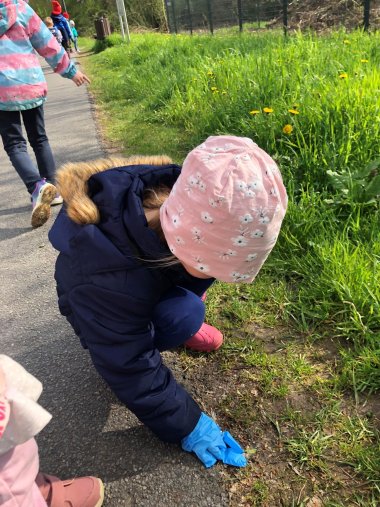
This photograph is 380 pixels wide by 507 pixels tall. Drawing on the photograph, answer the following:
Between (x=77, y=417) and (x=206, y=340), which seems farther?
(x=206, y=340)

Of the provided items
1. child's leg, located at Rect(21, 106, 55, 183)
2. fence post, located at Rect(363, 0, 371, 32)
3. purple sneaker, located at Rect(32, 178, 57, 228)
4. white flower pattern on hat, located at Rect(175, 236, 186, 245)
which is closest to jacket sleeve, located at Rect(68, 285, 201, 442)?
white flower pattern on hat, located at Rect(175, 236, 186, 245)

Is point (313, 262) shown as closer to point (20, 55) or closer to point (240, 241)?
point (240, 241)

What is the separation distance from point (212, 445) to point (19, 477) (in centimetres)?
57

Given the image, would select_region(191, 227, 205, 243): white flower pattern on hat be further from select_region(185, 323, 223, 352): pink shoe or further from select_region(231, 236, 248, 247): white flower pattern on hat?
select_region(185, 323, 223, 352): pink shoe

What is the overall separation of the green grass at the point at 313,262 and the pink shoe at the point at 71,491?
0.44 meters

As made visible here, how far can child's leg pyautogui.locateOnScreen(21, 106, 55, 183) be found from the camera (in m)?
3.11

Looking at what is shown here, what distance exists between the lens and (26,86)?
2.93 m

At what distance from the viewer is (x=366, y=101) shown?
2.57m

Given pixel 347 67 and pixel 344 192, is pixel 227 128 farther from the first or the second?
pixel 344 192

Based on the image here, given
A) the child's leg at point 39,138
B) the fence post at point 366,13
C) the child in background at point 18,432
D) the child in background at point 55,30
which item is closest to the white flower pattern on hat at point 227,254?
the child in background at point 18,432

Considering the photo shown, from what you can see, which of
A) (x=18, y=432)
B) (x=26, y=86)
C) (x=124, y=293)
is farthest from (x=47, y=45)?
(x=18, y=432)

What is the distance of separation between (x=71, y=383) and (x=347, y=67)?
2.88m

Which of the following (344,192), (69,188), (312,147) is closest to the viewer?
(69,188)

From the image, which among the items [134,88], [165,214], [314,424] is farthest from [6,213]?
[134,88]
